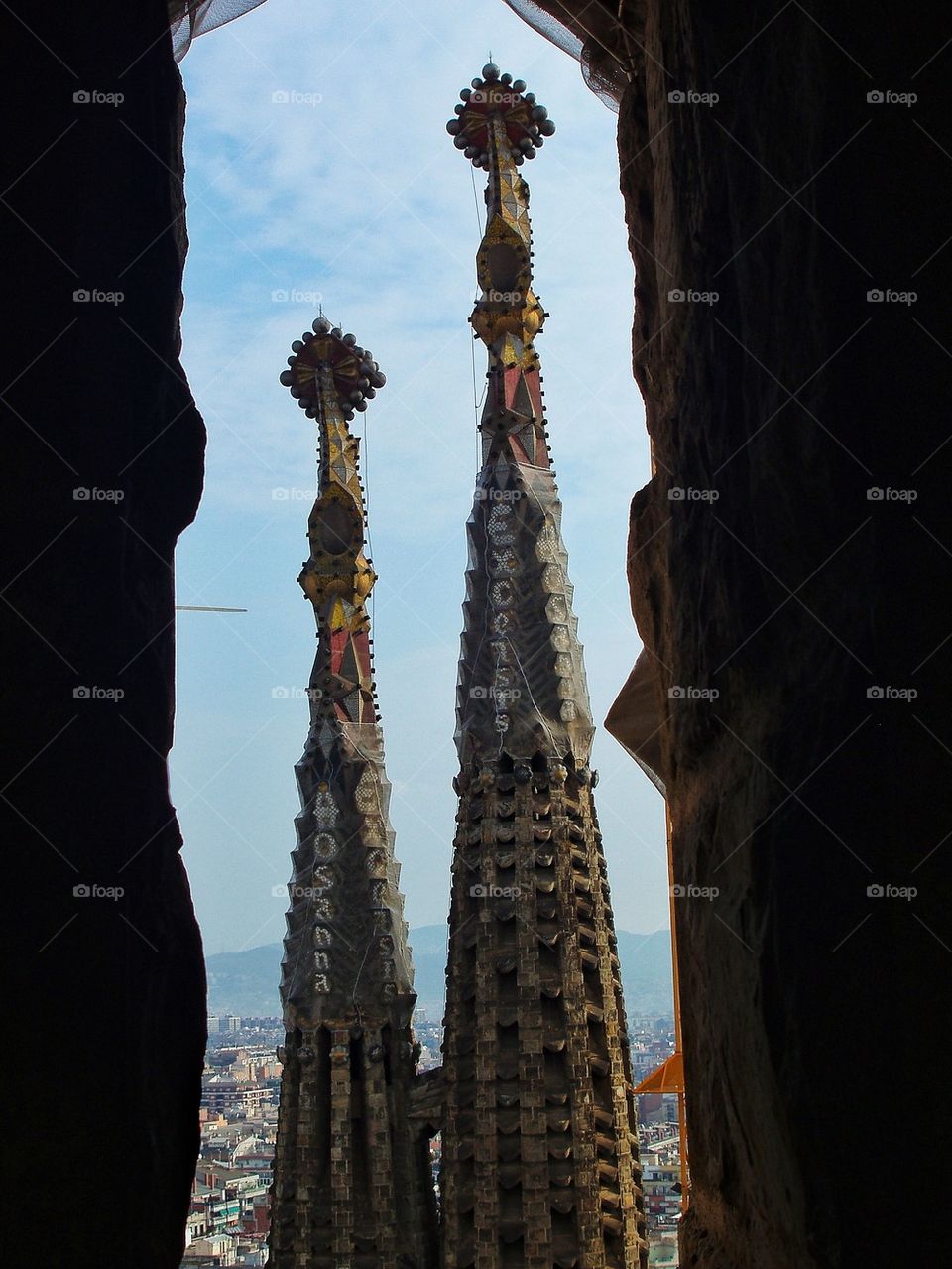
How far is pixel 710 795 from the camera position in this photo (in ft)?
8.80

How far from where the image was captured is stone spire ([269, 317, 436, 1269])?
51.9ft

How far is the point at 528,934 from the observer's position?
14.8 metres

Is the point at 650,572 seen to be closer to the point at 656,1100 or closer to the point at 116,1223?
the point at 116,1223

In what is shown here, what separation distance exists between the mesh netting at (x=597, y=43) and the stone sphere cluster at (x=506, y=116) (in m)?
14.5

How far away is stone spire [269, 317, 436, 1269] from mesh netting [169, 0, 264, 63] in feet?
44.4

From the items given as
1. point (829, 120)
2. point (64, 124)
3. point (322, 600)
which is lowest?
point (829, 120)

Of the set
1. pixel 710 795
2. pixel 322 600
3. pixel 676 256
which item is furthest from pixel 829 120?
pixel 322 600

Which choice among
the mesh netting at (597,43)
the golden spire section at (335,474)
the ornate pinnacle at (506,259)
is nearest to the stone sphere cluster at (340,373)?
the golden spire section at (335,474)

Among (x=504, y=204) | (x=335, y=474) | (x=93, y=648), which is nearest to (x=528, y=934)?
(x=335, y=474)

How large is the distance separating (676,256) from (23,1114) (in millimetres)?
1937

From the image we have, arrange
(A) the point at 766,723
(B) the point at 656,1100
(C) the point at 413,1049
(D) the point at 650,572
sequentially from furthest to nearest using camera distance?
(B) the point at 656,1100 < (C) the point at 413,1049 < (D) the point at 650,572 < (A) the point at 766,723

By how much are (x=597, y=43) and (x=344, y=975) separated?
14133 mm

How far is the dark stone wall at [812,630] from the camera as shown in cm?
218

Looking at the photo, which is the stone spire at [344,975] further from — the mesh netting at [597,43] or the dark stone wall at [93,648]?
the dark stone wall at [93,648]
